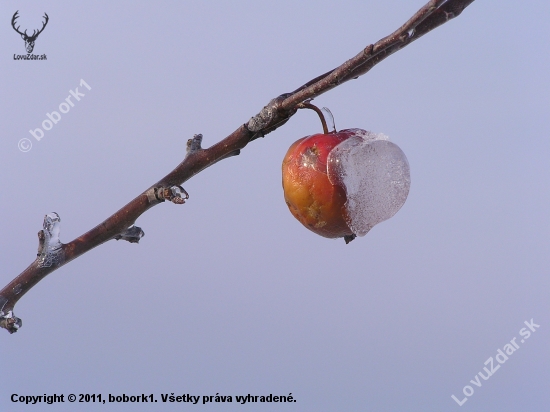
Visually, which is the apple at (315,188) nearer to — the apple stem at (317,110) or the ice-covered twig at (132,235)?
the apple stem at (317,110)

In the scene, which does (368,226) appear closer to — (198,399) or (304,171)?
(304,171)

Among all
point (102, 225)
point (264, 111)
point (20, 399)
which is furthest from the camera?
point (20, 399)

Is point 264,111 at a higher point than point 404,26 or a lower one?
higher

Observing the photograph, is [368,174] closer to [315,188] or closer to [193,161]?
[315,188]

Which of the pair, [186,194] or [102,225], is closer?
[186,194]

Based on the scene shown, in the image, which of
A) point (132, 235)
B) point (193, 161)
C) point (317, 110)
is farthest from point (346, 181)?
point (132, 235)

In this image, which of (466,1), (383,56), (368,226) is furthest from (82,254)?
(466,1)
